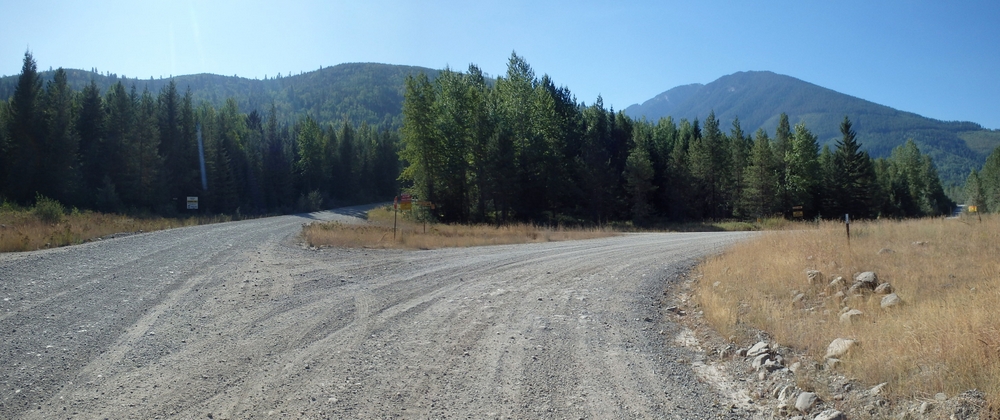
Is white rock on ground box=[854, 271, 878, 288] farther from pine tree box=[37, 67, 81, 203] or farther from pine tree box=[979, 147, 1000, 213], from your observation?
pine tree box=[979, 147, 1000, 213]

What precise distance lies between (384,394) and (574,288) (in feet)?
20.3

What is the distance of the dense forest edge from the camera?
4300 centimetres

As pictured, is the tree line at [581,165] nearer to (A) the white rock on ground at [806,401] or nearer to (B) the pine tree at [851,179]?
(B) the pine tree at [851,179]

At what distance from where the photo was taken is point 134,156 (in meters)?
50.2

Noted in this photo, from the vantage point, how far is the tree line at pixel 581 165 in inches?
1668

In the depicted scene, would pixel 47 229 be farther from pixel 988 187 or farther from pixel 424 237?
pixel 988 187

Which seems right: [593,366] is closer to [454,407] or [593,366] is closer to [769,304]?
[454,407]

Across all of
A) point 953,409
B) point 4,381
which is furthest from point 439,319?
point 953,409

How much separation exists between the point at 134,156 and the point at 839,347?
58.4 m

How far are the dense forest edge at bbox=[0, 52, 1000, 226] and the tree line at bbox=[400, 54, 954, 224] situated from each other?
5.0 inches

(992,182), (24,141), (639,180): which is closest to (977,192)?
(992,182)

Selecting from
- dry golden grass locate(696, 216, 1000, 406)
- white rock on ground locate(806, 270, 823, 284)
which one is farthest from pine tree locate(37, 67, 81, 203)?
white rock on ground locate(806, 270, 823, 284)

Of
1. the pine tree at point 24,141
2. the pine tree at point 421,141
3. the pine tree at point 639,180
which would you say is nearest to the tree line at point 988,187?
the pine tree at point 639,180

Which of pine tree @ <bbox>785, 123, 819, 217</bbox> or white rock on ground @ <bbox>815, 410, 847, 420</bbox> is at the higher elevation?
pine tree @ <bbox>785, 123, 819, 217</bbox>
